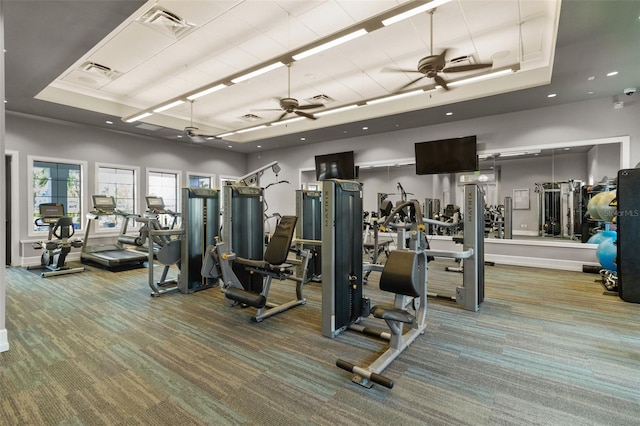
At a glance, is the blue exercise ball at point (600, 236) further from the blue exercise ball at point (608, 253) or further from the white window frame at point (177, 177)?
the white window frame at point (177, 177)

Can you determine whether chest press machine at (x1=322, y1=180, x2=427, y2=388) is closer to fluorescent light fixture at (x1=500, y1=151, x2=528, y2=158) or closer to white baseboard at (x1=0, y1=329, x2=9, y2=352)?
white baseboard at (x1=0, y1=329, x2=9, y2=352)

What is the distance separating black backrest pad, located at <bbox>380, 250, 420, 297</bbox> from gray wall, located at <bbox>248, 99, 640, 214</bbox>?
5704mm

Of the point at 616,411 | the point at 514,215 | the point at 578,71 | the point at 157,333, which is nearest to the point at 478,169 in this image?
the point at 514,215

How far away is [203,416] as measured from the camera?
1929mm

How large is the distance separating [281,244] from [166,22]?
3.20 m

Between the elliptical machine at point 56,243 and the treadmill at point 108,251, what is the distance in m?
0.46

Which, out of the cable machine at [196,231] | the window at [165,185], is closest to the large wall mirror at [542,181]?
the cable machine at [196,231]

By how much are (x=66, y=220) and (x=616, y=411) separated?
816cm

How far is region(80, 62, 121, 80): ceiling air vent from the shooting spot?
17.0 ft

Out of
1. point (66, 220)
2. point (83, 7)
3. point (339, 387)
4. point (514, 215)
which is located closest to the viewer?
point (339, 387)

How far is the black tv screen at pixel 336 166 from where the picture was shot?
29.6 feet

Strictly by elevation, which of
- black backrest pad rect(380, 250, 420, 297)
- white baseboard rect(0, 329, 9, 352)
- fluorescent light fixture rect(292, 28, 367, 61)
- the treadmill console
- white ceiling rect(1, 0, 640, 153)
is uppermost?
white ceiling rect(1, 0, 640, 153)

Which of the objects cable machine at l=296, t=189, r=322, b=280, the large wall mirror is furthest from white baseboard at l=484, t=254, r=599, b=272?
cable machine at l=296, t=189, r=322, b=280

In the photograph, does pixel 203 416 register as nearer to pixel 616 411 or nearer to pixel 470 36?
pixel 616 411
